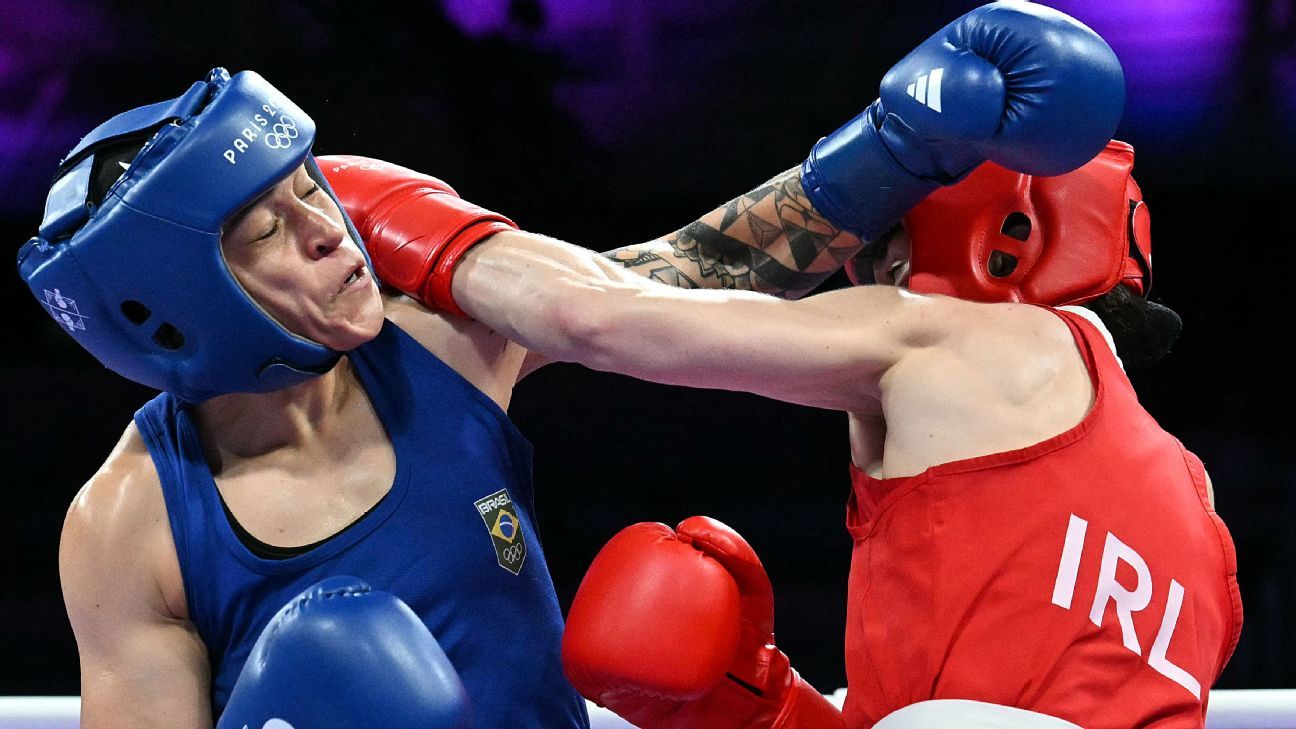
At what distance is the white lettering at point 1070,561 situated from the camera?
1657 millimetres

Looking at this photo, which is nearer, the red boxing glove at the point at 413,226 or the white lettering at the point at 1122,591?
the white lettering at the point at 1122,591

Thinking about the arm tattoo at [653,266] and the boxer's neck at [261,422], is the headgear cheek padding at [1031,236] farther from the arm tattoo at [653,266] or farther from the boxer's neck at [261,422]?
the boxer's neck at [261,422]

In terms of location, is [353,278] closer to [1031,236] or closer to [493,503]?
[493,503]

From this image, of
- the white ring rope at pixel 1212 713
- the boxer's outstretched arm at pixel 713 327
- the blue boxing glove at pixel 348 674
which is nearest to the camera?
the blue boxing glove at pixel 348 674

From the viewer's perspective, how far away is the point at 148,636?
6.01ft

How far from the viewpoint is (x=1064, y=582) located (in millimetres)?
1660

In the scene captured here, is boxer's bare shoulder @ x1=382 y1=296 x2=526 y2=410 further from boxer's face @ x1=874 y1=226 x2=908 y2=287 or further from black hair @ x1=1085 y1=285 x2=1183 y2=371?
black hair @ x1=1085 y1=285 x2=1183 y2=371

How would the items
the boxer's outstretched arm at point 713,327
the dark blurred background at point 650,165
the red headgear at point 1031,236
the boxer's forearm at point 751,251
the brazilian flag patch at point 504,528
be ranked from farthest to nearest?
the dark blurred background at point 650,165
the boxer's forearm at point 751,251
the brazilian flag patch at point 504,528
the red headgear at point 1031,236
the boxer's outstretched arm at point 713,327

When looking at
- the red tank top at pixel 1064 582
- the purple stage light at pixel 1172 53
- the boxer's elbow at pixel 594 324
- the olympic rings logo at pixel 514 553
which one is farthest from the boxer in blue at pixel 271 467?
the purple stage light at pixel 1172 53

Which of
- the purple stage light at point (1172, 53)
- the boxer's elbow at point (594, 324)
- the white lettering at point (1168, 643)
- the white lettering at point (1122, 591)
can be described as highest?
the boxer's elbow at point (594, 324)

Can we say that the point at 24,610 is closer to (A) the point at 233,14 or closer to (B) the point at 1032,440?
(A) the point at 233,14

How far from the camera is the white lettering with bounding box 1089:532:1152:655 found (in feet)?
Answer: 5.44

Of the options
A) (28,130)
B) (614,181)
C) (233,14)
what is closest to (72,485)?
(28,130)

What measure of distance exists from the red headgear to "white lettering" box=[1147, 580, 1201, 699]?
436 mm
